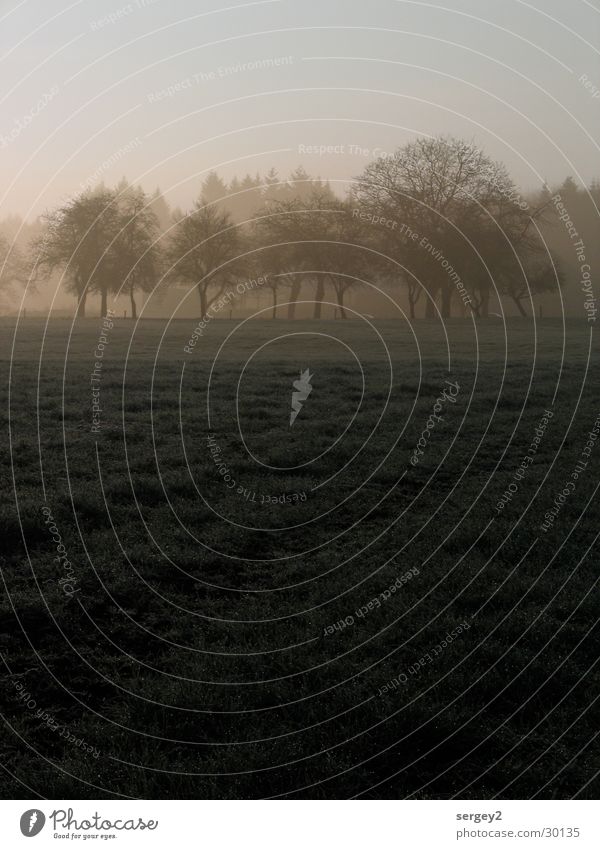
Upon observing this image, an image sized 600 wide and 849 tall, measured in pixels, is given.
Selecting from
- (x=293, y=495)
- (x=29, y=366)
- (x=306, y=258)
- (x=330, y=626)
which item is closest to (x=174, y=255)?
(x=306, y=258)

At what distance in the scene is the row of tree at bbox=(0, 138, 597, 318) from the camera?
179 feet

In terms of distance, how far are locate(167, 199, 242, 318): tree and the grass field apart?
45.6m

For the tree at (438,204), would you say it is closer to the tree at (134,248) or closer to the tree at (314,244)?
the tree at (314,244)

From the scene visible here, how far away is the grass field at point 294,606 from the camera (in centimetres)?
647

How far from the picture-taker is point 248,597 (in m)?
9.44

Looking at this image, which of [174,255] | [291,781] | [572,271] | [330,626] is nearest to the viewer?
[291,781]

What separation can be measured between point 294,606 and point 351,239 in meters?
54.8

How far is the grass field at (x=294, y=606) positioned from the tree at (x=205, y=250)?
45629mm

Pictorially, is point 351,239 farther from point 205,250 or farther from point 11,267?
point 11,267

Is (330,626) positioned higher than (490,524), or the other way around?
(490,524)

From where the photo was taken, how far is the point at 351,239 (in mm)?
60969

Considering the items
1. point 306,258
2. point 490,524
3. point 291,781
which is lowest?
point 291,781

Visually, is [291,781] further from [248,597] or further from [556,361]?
[556,361]

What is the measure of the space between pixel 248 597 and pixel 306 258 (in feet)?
181
